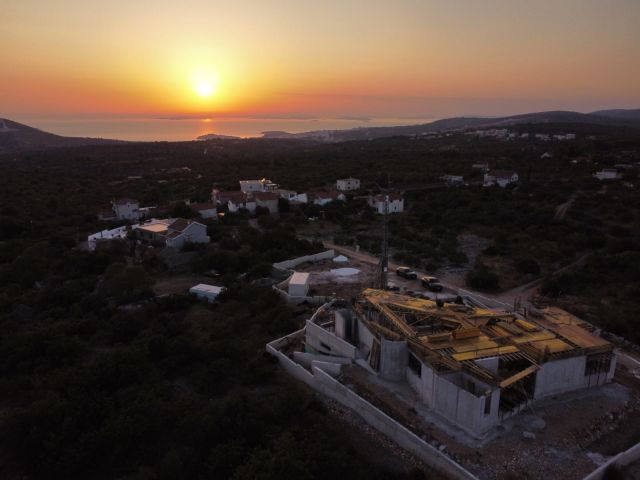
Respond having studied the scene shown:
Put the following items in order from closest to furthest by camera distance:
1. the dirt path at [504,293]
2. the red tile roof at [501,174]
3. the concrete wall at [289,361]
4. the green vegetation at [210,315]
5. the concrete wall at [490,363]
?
the green vegetation at [210,315], the concrete wall at [490,363], the concrete wall at [289,361], the dirt path at [504,293], the red tile roof at [501,174]

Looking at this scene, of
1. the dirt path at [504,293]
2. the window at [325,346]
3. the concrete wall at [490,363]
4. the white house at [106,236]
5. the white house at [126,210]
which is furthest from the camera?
the white house at [126,210]

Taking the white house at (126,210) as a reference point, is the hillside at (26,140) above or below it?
above

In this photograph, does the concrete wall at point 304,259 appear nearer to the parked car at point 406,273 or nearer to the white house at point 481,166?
the parked car at point 406,273

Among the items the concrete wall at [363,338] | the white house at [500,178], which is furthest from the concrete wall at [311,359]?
the white house at [500,178]

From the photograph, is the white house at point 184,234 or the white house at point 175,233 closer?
the white house at point 184,234

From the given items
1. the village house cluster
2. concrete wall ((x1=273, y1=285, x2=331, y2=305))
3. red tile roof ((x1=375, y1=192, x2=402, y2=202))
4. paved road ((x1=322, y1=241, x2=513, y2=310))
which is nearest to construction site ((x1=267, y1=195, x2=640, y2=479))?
paved road ((x1=322, y1=241, x2=513, y2=310))

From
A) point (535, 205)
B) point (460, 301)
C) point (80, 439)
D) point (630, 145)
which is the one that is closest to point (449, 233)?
point (535, 205)

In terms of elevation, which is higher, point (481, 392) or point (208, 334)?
point (481, 392)

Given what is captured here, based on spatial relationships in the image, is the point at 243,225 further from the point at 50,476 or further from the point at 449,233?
the point at 50,476

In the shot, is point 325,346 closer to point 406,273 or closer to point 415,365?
point 415,365
